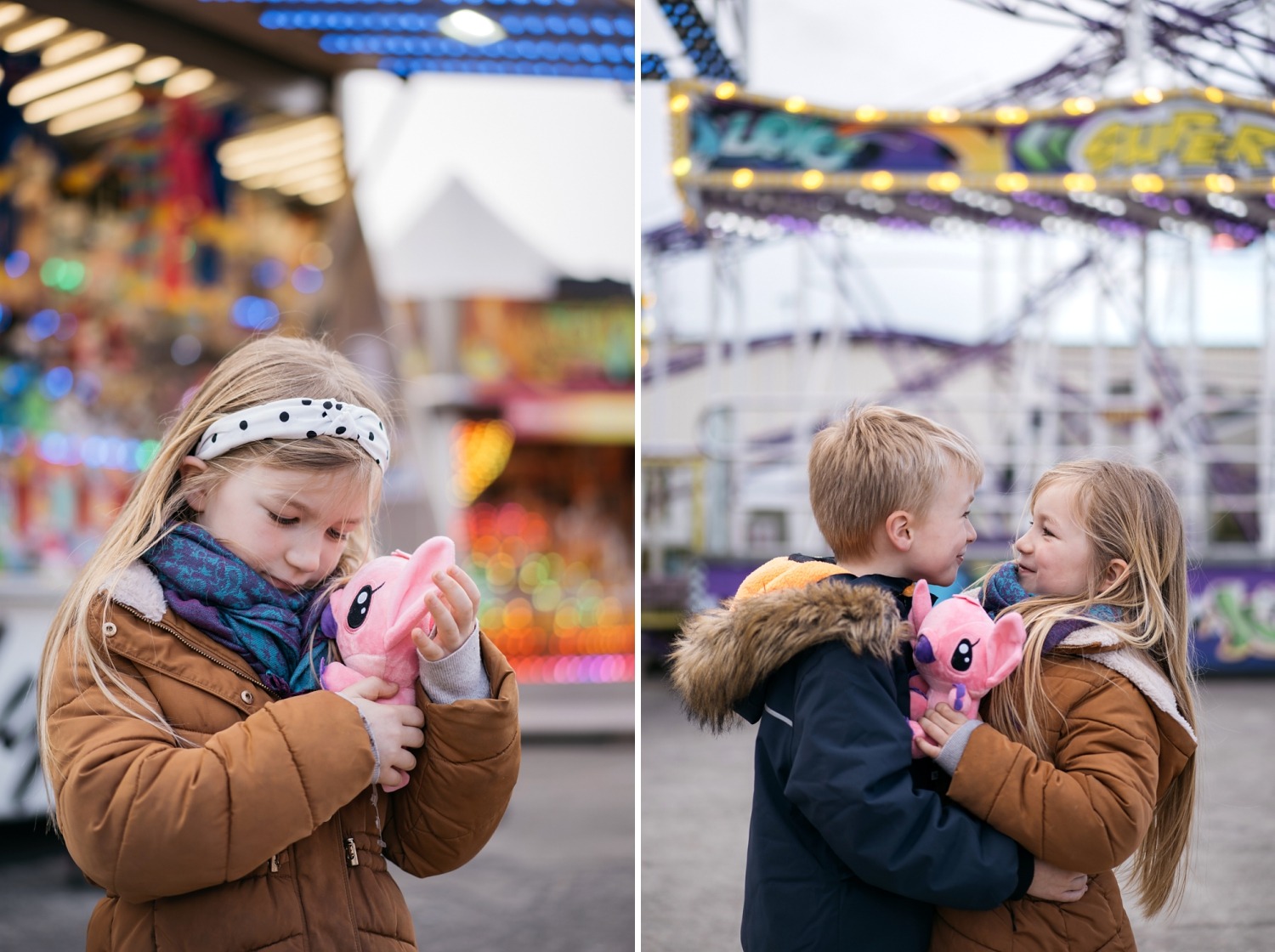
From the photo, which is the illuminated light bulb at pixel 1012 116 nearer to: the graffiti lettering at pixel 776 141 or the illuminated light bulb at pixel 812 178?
the graffiti lettering at pixel 776 141

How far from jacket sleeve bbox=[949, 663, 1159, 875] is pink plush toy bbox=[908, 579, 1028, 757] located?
61 mm

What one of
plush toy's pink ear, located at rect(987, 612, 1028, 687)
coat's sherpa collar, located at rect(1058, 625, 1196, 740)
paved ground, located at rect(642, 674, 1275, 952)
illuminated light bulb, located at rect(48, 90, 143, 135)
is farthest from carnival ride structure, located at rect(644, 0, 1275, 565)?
plush toy's pink ear, located at rect(987, 612, 1028, 687)

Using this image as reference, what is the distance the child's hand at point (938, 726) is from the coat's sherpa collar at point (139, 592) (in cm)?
94

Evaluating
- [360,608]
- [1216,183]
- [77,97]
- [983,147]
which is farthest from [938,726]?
[1216,183]

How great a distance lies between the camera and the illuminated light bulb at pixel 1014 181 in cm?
723

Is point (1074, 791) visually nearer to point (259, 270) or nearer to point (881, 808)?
point (881, 808)

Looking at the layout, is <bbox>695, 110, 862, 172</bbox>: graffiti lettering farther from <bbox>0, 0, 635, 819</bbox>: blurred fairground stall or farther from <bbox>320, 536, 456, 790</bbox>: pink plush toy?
<bbox>320, 536, 456, 790</bbox>: pink plush toy

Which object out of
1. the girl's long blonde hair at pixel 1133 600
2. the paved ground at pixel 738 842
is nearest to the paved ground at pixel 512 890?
the paved ground at pixel 738 842

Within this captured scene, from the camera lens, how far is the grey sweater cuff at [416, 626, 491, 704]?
4.42 feet

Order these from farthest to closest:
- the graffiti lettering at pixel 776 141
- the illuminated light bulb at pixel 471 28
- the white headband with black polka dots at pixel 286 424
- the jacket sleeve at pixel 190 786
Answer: the graffiti lettering at pixel 776 141, the illuminated light bulb at pixel 471 28, the white headband with black polka dots at pixel 286 424, the jacket sleeve at pixel 190 786

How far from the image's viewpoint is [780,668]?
4.90ft

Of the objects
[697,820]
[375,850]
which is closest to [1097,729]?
[375,850]

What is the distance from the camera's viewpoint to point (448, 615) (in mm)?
1311

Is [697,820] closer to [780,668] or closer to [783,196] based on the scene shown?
[780,668]
